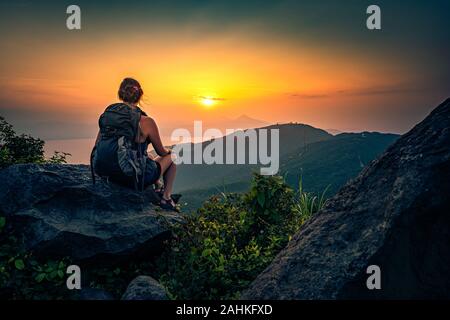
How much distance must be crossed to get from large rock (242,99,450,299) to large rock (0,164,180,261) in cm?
244

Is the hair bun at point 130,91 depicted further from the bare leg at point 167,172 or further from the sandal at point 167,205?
the sandal at point 167,205

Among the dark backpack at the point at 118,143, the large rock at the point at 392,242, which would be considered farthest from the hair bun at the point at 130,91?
the large rock at the point at 392,242

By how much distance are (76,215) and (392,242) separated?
17.2ft

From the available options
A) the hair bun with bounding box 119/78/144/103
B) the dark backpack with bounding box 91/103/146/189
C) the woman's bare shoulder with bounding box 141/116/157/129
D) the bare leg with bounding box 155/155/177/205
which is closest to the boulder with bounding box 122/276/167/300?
the dark backpack with bounding box 91/103/146/189

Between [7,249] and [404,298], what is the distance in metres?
6.18

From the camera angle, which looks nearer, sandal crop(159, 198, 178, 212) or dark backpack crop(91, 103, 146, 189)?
dark backpack crop(91, 103, 146, 189)

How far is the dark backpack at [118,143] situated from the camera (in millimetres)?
7461

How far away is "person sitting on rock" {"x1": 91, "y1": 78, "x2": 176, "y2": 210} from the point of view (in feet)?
24.5

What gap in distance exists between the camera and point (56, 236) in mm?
6695

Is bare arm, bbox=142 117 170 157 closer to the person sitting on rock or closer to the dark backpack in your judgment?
the person sitting on rock

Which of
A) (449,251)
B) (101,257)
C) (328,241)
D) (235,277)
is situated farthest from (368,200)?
(101,257)

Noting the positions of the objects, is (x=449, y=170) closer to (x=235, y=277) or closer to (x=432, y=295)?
→ (x=432, y=295)

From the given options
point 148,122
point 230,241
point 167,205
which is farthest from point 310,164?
point 148,122
